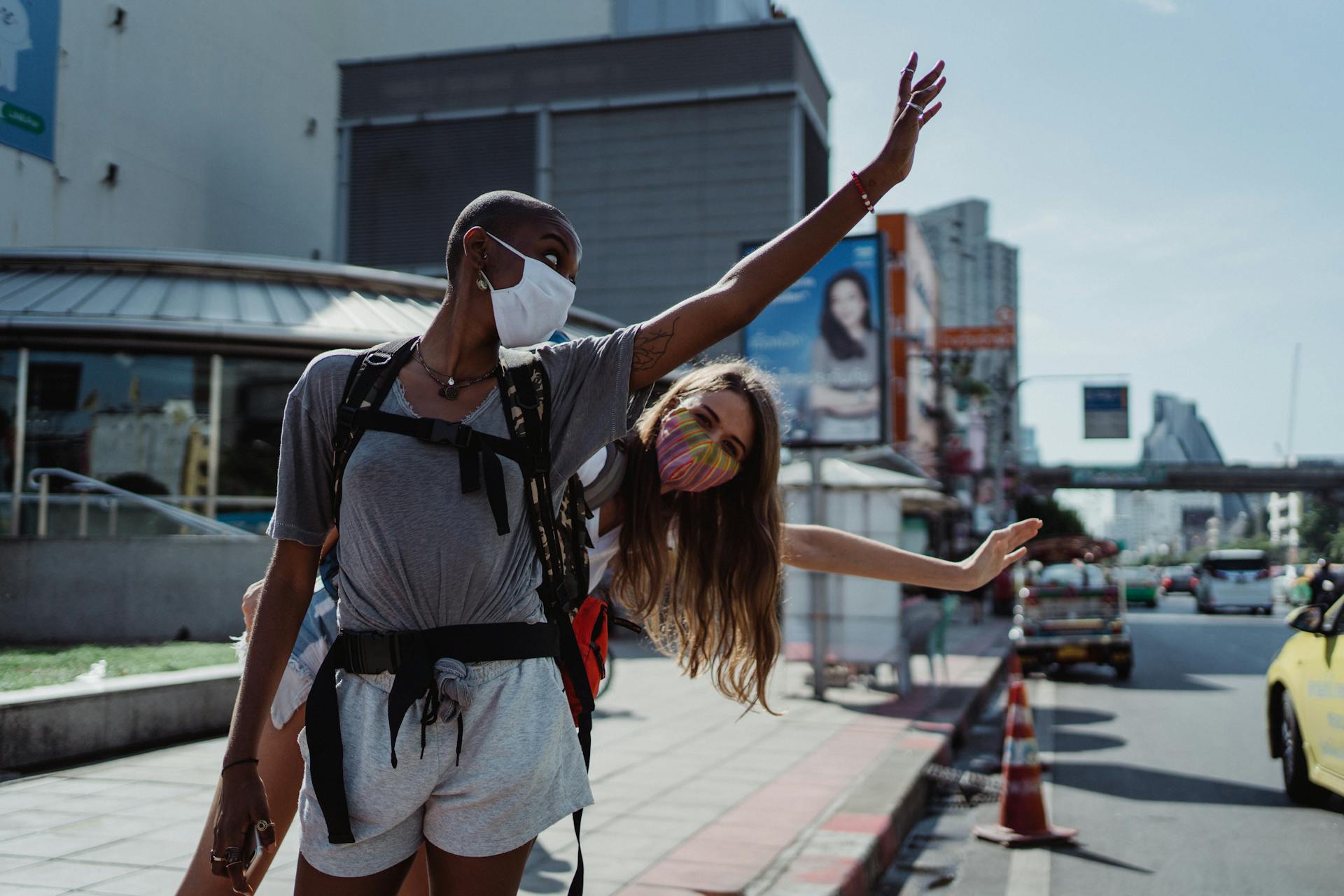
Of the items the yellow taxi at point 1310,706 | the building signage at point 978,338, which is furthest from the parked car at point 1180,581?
the yellow taxi at point 1310,706

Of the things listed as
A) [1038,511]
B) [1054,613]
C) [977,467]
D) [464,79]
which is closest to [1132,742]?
[1054,613]

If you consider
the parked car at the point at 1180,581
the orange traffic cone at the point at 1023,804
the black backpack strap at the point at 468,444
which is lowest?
the parked car at the point at 1180,581

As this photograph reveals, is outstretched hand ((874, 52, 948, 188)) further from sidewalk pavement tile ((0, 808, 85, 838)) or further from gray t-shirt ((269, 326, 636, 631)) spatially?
sidewalk pavement tile ((0, 808, 85, 838))

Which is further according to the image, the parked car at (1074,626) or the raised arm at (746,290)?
the parked car at (1074,626)

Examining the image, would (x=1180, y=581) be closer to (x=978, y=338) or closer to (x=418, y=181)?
(x=978, y=338)

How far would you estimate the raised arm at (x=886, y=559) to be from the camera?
3031 millimetres

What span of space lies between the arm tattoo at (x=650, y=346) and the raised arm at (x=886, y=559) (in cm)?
109

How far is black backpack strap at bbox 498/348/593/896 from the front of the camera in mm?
2006

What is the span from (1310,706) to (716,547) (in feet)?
18.4

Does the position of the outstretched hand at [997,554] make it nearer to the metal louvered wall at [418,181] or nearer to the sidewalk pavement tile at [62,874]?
the sidewalk pavement tile at [62,874]

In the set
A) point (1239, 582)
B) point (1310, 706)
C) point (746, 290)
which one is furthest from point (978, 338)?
point (746, 290)

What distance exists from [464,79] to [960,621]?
767 inches

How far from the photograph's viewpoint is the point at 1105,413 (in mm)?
47969

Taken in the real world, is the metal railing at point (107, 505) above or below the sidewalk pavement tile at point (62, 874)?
above
